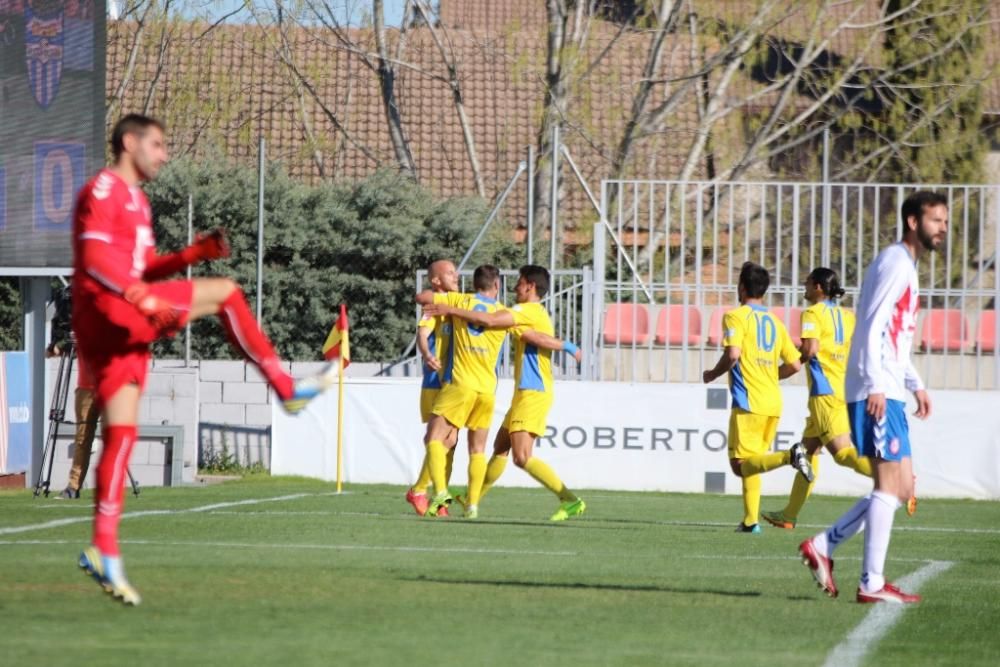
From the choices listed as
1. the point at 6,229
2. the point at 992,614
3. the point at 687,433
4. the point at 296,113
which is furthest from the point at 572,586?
the point at 296,113

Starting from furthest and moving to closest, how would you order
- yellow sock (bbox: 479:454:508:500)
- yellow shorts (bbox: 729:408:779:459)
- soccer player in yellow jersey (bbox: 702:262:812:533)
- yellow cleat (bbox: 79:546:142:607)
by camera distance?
yellow sock (bbox: 479:454:508:500)
yellow shorts (bbox: 729:408:779:459)
soccer player in yellow jersey (bbox: 702:262:812:533)
yellow cleat (bbox: 79:546:142:607)

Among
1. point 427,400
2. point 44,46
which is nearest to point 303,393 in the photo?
point 427,400

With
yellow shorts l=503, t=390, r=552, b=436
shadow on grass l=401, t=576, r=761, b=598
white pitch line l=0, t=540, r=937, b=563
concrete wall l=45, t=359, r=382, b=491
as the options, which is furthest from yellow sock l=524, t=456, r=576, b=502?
concrete wall l=45, t=359, r=382, b=491

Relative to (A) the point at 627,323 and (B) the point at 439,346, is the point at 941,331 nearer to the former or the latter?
(A) the point at 627,323

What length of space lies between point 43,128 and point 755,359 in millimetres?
7148

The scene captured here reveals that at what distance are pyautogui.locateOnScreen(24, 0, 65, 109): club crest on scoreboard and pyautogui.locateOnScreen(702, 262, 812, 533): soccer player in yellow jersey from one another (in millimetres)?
7043

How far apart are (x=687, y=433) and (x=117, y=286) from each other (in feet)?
43.1

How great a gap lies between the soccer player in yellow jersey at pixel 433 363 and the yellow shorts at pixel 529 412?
0.69 meters

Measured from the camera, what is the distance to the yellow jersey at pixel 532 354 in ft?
44.2

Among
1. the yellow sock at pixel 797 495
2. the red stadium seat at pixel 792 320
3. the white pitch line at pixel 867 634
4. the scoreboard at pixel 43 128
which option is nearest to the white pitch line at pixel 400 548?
the white pitch line at pixel 867 634

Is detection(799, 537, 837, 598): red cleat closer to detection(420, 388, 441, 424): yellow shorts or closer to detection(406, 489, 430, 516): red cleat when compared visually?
detection(406, 489, 430, 516): red cleat

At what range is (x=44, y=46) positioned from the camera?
54.3 feet

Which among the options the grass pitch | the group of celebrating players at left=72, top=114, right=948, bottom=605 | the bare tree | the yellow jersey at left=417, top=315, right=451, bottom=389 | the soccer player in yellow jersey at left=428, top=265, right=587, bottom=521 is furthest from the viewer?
the bare tree

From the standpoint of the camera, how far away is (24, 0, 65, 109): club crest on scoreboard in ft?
53.6
